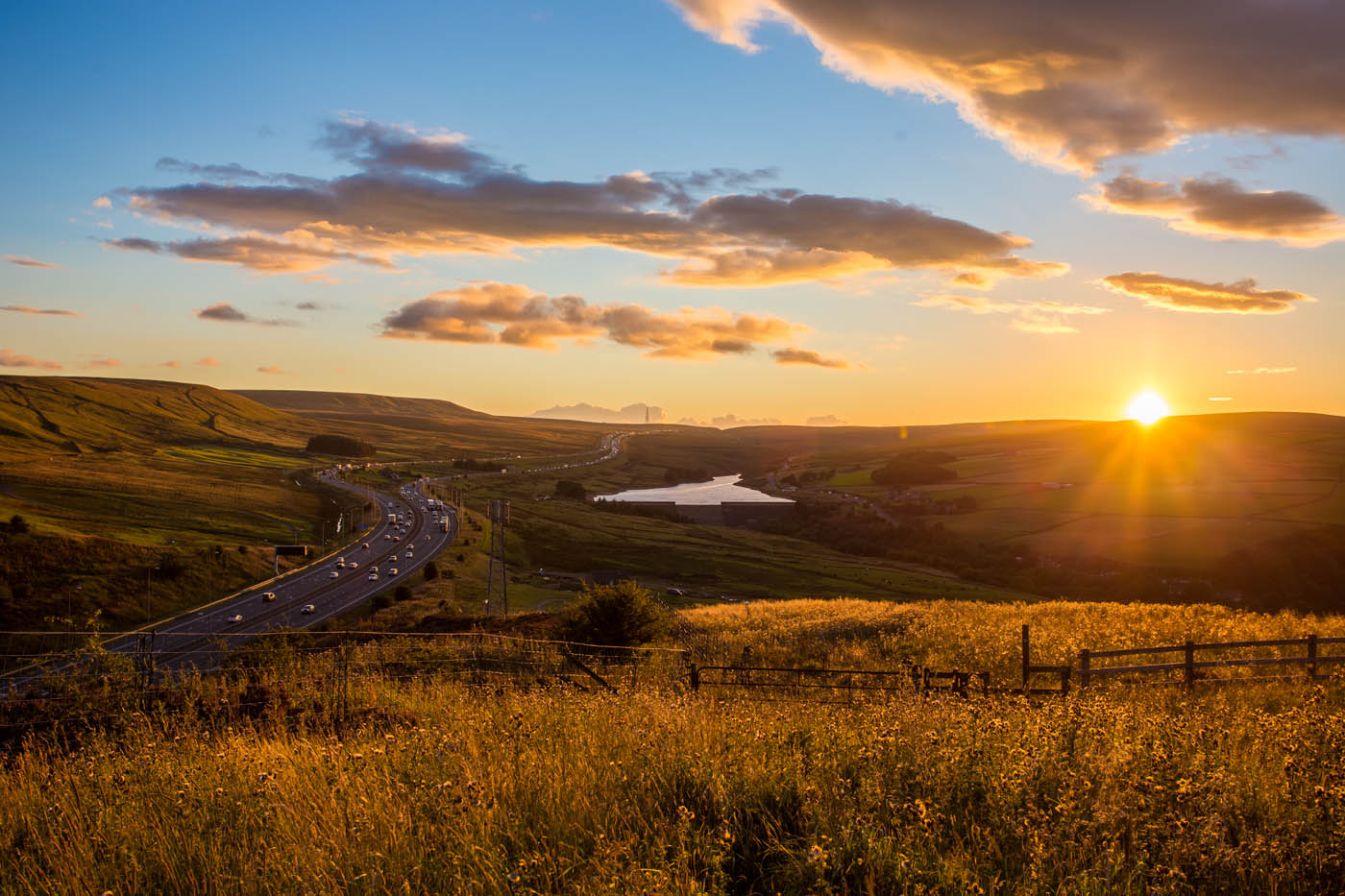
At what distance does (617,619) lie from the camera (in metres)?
30.1

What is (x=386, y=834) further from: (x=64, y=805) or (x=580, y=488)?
(x=580, y=488)

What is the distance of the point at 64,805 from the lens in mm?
5871

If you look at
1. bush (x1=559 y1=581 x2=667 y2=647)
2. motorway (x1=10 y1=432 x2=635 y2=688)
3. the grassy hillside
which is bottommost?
motorway (x1=10 y1=432 x2=635 y2=688)

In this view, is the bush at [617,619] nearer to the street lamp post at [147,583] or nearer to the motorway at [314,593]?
the motorway at [314,593]

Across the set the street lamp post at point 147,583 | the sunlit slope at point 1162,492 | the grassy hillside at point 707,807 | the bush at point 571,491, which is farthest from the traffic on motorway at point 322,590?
the sunlit slope at point 1162,492

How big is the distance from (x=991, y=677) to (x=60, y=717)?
17.4 metres

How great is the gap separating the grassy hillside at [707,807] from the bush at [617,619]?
2169cm

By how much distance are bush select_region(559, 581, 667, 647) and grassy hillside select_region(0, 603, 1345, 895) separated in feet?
71.2

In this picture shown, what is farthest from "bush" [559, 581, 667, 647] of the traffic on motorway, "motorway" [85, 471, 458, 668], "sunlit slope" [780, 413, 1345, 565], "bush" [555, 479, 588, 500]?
"bush" [555, 479, 588, 500]

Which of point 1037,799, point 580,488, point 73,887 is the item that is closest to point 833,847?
point 1037,799

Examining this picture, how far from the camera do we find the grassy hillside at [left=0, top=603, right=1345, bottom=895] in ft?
16.0

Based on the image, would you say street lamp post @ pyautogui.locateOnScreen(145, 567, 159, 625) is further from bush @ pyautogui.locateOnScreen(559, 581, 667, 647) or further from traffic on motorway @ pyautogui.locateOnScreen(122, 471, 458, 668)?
bush @ pyautogui.locateOnScreen(559, 581, 667, 647)

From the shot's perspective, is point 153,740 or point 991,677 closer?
point 153,740

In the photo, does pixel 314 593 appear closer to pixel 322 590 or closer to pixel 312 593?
pixel 312 593
